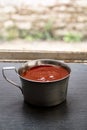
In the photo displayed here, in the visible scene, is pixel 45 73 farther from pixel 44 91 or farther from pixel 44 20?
pixel 44 20

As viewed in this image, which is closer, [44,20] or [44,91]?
[44,91]

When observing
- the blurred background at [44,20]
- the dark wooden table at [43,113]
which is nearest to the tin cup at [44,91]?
the dark wooden table at [43,113]

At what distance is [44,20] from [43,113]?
3.04ft

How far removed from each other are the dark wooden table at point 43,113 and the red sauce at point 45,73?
0.27 ft

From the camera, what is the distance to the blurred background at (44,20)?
1.63 m

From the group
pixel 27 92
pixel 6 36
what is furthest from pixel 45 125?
pixel 6 36

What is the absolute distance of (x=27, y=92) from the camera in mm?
797

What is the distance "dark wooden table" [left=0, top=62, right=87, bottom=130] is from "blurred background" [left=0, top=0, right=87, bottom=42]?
0.76 metres

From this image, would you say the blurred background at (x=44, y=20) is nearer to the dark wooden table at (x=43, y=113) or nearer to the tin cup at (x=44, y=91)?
the dark wooden table at (x=43, y=113)

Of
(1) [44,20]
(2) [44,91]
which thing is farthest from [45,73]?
(1) [44,20]

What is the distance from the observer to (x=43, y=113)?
78 cm

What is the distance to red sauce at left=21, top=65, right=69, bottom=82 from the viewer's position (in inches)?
31.1

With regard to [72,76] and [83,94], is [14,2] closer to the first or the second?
[72,76]

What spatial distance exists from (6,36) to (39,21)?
0.68 feet
